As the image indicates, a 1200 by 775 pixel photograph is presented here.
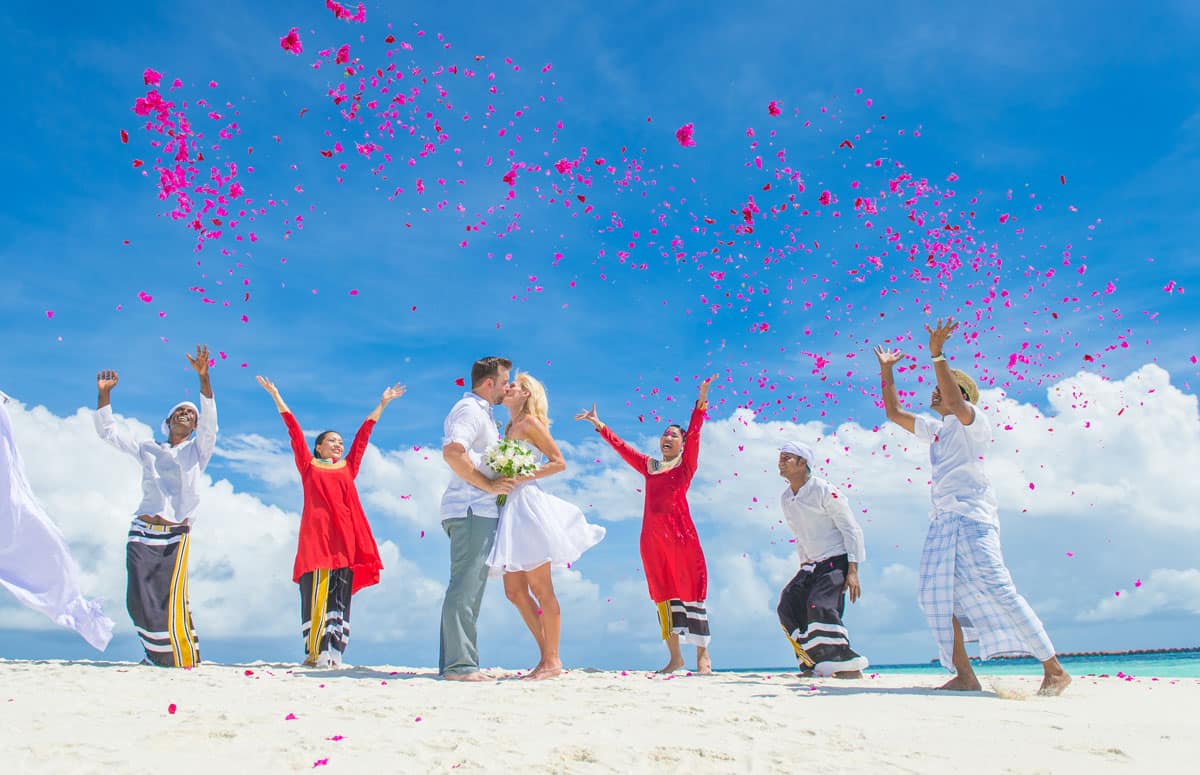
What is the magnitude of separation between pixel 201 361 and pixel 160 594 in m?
2.24

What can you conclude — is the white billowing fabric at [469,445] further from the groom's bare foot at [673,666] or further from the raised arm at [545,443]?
the groom's bare foot at [673,666]

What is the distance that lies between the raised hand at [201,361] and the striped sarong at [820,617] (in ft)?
19.6

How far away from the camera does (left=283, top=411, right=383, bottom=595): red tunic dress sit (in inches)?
364

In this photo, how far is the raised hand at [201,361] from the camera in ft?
27.6

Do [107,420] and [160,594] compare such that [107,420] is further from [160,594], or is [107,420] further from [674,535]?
[674,535]

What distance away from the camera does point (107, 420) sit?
8586mm

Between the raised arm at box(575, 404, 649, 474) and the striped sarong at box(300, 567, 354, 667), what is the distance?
126 inches

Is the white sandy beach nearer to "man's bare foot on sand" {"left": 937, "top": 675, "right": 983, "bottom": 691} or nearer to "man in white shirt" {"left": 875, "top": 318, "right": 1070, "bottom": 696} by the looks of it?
"man's bare foot on sand" {"left": 937, "top": 675, "right": 983, "bottom": 691}

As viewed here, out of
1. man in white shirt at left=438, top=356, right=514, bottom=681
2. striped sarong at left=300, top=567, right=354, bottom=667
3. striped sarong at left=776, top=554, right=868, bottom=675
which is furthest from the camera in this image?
striped sarong at left=300, top=567, right=354, bottom=667

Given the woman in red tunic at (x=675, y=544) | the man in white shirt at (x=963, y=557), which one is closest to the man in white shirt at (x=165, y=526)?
the woman in red tunic at (x=675, y=544)

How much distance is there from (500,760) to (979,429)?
452 cm

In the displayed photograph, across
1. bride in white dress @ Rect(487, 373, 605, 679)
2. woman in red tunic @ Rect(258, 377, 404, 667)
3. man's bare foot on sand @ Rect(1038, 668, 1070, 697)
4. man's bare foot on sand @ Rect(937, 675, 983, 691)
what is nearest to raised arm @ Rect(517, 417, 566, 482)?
bride in white dress @ Rect(487, 373, 605, 679)

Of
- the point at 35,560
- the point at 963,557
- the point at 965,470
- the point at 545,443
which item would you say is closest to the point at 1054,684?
the point at 963,557

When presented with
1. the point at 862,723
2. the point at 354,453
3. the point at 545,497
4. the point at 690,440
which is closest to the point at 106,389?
the point at 354,453
